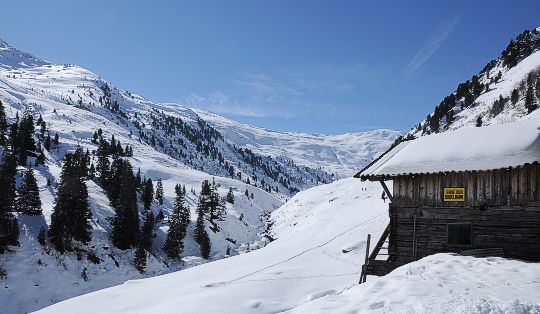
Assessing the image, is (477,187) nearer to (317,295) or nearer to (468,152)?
(468,152)

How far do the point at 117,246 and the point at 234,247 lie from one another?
24.0 metres

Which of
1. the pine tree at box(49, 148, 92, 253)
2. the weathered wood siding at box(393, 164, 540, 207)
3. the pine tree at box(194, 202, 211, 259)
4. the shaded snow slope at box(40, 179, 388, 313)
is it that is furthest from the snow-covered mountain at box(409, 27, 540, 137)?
the pine tree at box(49, 148, 92, 253)

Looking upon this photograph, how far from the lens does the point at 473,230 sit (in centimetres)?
1728

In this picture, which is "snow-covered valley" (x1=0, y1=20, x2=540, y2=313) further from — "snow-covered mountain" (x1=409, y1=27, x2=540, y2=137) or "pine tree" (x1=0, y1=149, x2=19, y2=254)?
"pine tree" (x1=0, y1=149, x2=19, y2=254)

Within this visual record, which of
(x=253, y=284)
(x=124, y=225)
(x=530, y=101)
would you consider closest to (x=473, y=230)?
(x=253, y=284)

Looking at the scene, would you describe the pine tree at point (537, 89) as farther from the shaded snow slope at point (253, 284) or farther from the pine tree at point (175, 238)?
the pine tree at point (175, 238)

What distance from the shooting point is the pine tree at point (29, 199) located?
5278 cm

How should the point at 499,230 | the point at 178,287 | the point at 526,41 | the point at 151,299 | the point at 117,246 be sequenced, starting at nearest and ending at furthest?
1. the point at 499,230
2. the point at 151,299
3. the point at 178,287
4. the point at 117,246
5. the point at 526,41

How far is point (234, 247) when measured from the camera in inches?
A: 2997

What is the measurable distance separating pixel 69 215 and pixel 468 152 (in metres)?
49.3

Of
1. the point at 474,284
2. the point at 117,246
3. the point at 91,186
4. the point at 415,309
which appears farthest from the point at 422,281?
the point at 91,186

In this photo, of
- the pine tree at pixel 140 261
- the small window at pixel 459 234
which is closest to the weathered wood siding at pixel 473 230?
the small window at pixel 459 234

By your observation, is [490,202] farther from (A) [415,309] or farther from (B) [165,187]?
(B) [165,187]

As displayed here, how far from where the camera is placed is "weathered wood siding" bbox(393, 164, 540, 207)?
52.7 feet
